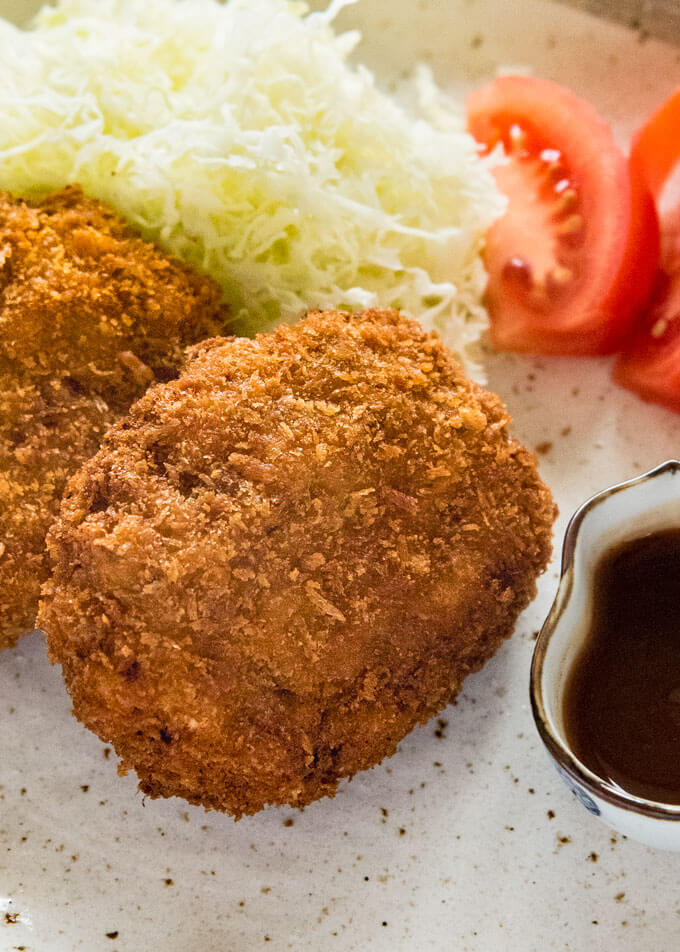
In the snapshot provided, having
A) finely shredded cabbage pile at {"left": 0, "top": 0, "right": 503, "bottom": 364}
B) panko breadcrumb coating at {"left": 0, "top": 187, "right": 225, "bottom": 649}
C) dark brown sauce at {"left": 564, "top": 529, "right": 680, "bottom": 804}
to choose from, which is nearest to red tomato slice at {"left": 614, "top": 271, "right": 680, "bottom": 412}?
finely shredded cabbage pile at {"left": 0, "top": 0, "right": 503, "bottom": 364}

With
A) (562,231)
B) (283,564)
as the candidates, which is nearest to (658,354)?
(562,231)

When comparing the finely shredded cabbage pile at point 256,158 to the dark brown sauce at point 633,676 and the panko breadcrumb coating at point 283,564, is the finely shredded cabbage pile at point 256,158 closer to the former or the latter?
the panko breadcrumb coating at point 283,564

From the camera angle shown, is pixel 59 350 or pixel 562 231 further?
pixel 562 231

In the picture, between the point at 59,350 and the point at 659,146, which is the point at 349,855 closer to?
the point at 59,350

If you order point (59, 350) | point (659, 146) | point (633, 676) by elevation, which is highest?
point (659, 146)

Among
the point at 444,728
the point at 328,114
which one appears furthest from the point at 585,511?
the point at 328,114

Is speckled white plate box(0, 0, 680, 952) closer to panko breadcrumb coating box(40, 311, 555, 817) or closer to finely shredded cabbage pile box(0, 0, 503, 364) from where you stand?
panko breadcrumb coating box(40, 311, 555, 817)

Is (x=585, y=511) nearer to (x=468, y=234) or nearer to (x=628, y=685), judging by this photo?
(x=628, y=685)
